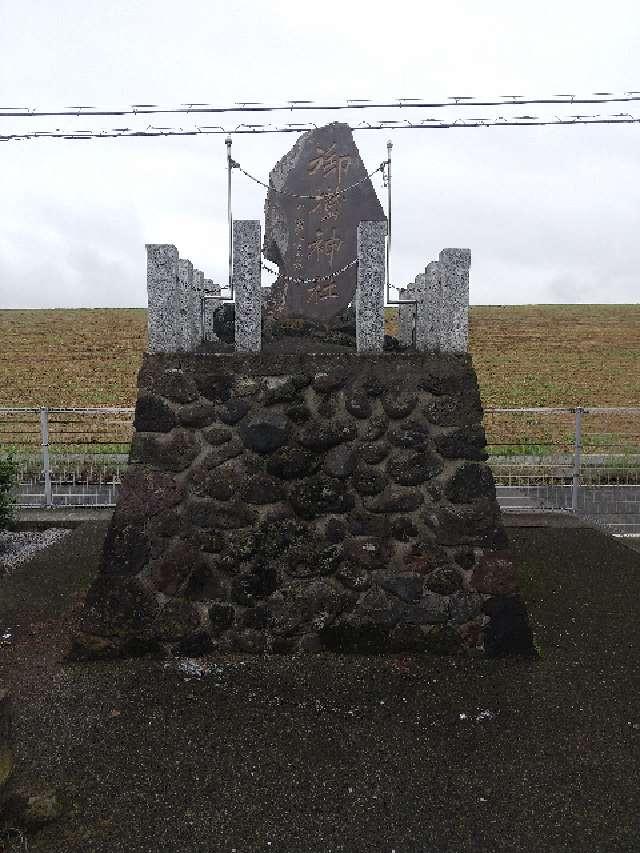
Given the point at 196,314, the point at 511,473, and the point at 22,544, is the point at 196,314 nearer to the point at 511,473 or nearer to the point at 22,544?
the point at 22,544

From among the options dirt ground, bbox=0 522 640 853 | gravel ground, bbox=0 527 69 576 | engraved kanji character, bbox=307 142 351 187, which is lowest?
gravel ground, bbox=0 527 69 576

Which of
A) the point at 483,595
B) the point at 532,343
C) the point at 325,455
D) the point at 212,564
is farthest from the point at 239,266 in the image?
the point at 532,343

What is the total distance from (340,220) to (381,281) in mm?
1677

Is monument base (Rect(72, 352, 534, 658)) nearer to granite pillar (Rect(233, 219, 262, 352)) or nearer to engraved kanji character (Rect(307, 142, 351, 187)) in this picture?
granite pillar (Rect(233, 219, 262, 352))

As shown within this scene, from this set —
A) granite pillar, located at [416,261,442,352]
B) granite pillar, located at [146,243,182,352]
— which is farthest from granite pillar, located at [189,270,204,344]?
granite pillar, located at [416,261,442,352]

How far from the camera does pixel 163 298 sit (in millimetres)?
4699

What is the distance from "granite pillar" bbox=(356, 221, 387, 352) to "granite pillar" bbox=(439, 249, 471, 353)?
1.57 ft

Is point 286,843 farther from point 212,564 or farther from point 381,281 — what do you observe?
point 381,281

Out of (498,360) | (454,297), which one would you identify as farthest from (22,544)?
(498,360)

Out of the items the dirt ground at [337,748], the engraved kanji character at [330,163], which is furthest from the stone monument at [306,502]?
the engraved kanji character at [330,163]

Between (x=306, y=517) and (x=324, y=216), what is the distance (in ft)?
10.4

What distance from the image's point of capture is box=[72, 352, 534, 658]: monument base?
176 inches

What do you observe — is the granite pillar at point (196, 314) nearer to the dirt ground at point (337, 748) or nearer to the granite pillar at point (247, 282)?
the granite pillar at point (247, 282)

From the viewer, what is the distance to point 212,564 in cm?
452
